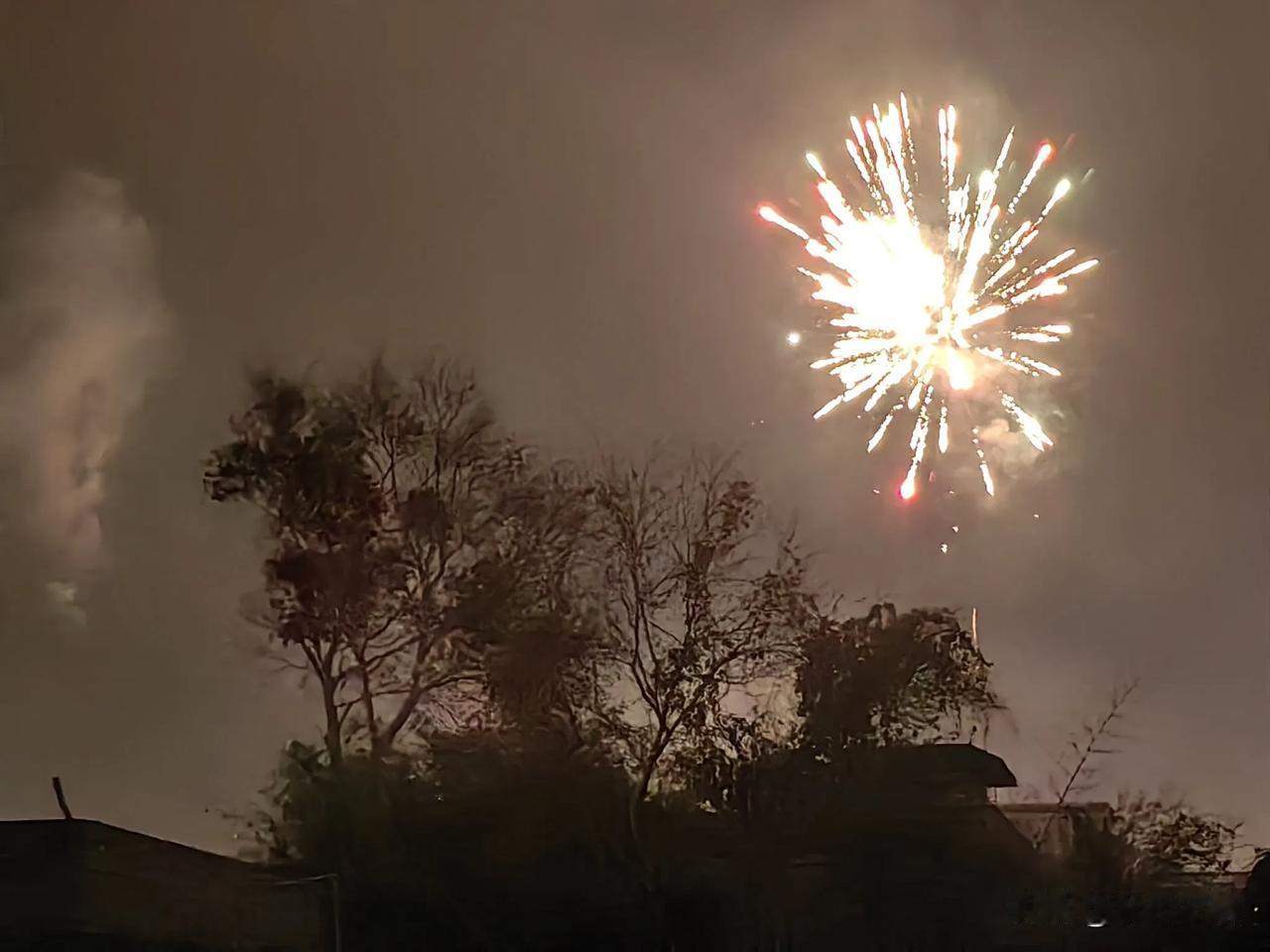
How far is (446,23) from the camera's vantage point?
5.83ft

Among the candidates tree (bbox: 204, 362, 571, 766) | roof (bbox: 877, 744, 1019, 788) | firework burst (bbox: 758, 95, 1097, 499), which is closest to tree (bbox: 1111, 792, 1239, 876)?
roof (bbox: 877, 744, 1019, 788)

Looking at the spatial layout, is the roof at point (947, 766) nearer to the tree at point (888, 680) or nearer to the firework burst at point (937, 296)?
the tree at point (888, 680)

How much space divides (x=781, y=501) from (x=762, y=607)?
148 millimetres

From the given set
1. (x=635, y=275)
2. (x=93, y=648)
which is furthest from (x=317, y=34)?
(x=93, y=648)

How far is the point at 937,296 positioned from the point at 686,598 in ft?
1.75

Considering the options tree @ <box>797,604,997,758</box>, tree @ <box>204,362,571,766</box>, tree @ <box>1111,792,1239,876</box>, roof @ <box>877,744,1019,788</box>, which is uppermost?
tree @ <box>204,362,571,766</box>

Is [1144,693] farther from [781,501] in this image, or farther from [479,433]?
[479,433]

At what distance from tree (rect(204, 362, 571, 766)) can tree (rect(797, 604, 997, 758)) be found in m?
0.36

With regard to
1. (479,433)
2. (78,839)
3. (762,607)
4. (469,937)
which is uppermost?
(479,433)

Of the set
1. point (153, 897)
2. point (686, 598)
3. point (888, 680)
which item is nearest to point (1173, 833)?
point (888, 680)

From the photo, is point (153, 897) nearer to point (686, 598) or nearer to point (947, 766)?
point (686, 598)

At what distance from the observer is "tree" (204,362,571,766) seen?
5.11ft

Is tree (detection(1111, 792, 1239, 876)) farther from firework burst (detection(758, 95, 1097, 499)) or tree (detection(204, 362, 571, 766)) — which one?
tree (detection(204, 362, 571, 766))

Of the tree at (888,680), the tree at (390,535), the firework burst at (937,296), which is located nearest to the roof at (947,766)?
the tree at (888,680)
